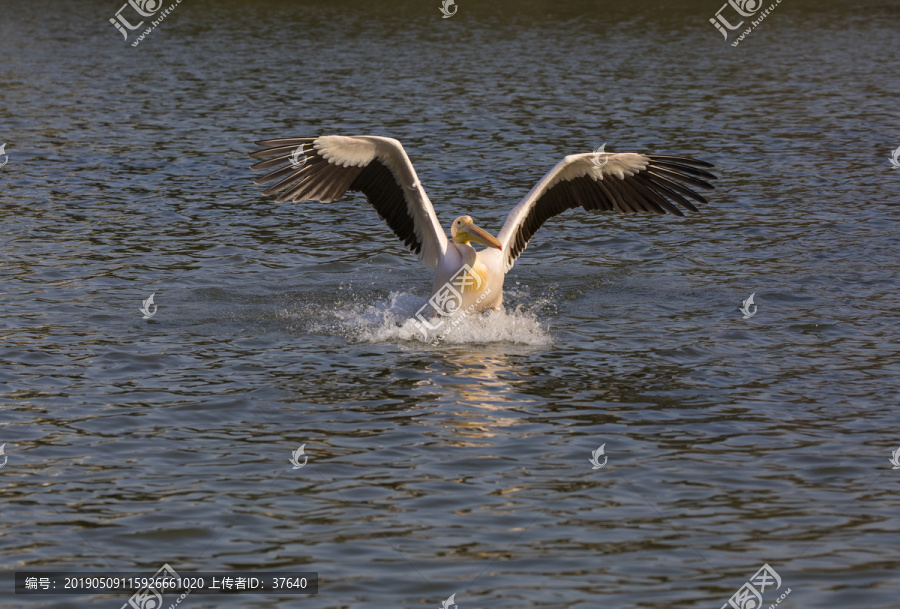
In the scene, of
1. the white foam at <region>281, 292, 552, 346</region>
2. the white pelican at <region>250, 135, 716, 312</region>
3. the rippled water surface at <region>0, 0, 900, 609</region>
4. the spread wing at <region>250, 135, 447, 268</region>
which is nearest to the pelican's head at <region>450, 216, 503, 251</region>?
the white pelican at <region>250, 135, 716, 312</region>

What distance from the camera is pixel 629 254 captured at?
15172 mm

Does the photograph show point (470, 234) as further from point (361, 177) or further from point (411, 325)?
point (361, 177)

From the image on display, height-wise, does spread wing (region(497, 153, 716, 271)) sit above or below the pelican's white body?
above

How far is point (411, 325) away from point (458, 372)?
1430 millimetres

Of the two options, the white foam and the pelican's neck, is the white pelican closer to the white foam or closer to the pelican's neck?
the pelican's neck

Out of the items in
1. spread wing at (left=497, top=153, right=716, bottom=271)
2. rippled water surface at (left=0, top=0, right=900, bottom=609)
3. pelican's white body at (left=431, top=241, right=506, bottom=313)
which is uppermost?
spread wing at (left=497, top=153, right=716, bottom=271)

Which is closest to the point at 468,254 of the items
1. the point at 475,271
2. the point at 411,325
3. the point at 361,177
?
the point at 475,271

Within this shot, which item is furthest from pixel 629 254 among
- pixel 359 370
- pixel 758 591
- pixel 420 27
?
pixel 420 27

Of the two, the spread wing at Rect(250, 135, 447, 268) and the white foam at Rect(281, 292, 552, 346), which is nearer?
the spread wing at Rect(250, 135, 447, 268)

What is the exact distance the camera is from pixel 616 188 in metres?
12.7

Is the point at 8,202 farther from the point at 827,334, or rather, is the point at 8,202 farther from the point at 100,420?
the point at 827,334

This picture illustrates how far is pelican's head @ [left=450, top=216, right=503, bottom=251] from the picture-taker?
11.4 m

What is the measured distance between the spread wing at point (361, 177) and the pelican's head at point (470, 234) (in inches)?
6.4

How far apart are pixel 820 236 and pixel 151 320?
27.6 ft
